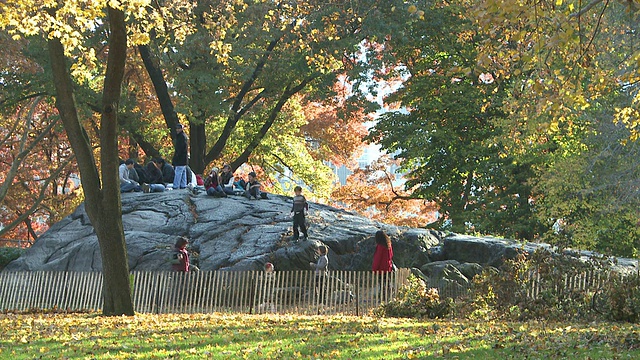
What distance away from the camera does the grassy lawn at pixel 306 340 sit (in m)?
10.8

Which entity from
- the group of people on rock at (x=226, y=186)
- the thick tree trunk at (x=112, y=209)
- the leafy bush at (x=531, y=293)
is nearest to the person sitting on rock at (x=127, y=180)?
the group of people on rock at (x=226, y=186)

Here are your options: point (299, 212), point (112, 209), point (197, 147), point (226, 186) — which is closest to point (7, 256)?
point (226, 186)

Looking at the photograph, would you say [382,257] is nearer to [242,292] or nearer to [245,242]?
[242,292]

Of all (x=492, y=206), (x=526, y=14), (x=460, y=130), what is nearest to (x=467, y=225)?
(x=492, y=206)

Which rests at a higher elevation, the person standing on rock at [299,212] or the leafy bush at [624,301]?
the person standing on rock at [299,212]

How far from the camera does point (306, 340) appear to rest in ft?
40.0

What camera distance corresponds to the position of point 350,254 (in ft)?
84.9

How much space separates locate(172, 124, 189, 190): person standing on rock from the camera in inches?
Answer: 1109

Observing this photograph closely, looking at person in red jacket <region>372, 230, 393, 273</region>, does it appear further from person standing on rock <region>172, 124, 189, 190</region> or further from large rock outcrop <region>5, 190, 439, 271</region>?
person standing on rock <region>172, 124, 189, 190</region>

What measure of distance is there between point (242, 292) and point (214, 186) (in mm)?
8715

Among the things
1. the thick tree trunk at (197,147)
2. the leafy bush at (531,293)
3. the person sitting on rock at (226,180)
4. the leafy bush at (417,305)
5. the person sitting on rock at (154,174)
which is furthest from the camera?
the thick tree trunk at (197,147)

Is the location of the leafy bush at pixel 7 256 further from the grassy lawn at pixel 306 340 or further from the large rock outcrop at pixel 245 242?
the grassy lawn at pixel 306 340

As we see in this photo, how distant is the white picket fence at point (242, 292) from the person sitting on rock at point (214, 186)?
6969 mm

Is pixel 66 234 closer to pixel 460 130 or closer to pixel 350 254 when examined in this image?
pixel 350 254
